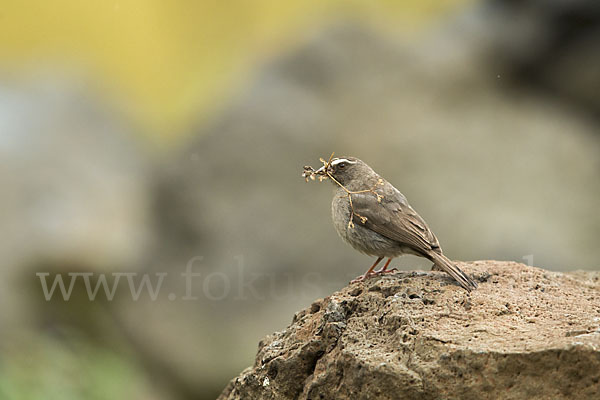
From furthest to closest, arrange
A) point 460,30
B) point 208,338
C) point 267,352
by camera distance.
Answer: point 460,30 → point 208,338 → point 267,352

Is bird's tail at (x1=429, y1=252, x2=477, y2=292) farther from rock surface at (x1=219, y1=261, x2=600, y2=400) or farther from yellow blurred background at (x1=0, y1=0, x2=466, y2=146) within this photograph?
yellow blurred background at (x1=0, y1=0, x2=466, y2=146)

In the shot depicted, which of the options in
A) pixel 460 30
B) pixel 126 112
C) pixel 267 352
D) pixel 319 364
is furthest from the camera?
pixel 460 30

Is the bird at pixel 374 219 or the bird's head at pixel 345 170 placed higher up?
the bird's head at pixel 345 170

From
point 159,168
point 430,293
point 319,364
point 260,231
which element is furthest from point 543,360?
point 159,168

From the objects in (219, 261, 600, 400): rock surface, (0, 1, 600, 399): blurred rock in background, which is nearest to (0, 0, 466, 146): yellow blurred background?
(0, 1, 600, 399): blurred rock in background

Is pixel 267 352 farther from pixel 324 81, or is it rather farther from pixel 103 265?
pixel 324 81

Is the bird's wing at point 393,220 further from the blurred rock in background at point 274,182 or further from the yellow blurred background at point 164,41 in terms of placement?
the yellow blurred background at point 164,41

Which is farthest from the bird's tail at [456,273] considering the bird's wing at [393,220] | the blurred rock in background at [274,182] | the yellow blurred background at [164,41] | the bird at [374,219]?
the yellow blurred background at [164,41]
